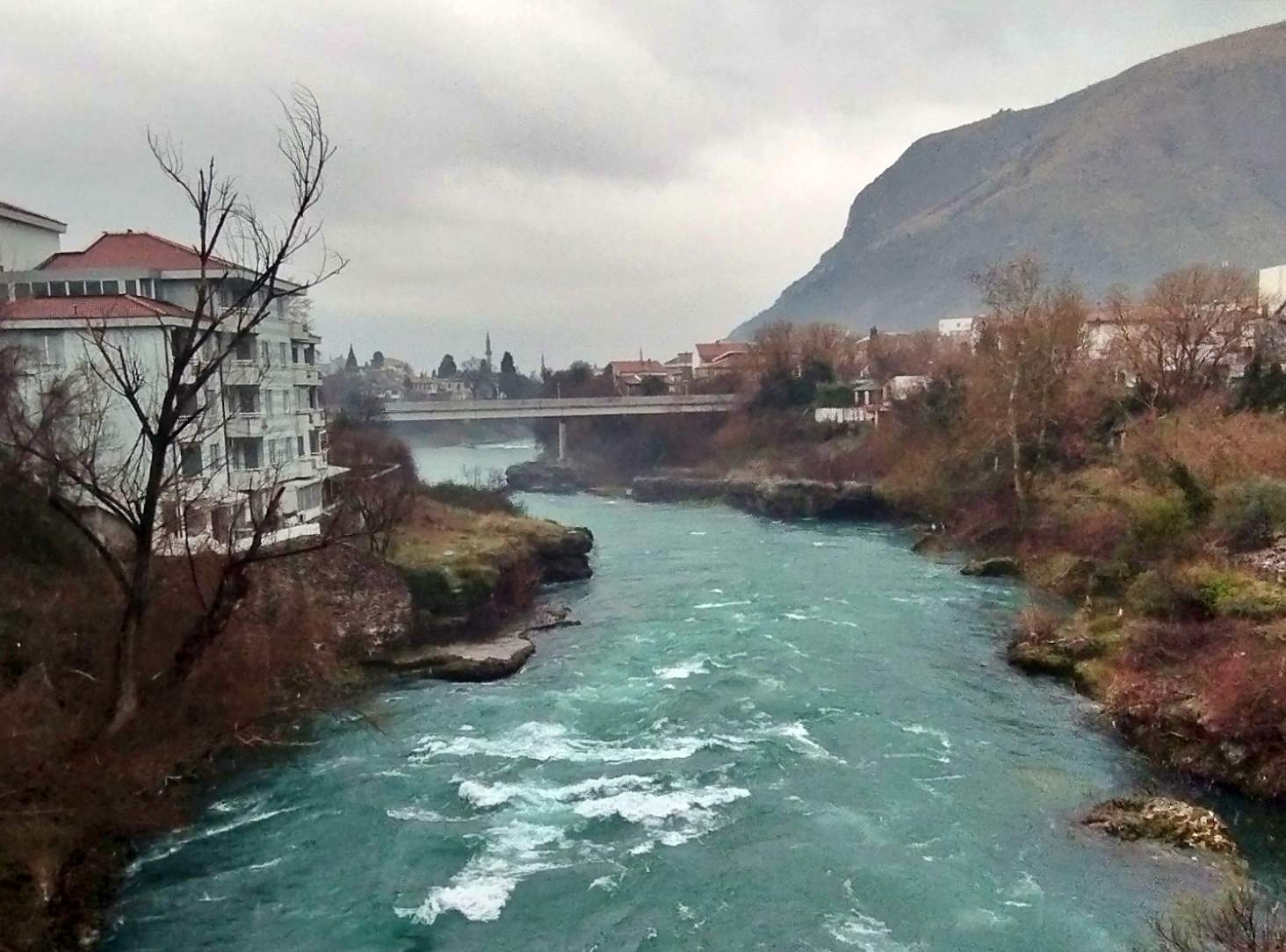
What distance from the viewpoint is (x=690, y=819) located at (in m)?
15.5

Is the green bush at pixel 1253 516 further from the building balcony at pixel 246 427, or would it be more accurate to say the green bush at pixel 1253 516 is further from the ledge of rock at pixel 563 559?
the building balcony at pixel 246 427

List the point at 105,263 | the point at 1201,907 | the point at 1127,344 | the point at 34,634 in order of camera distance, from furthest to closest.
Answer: the point at 1127,344, the point at 105,263, the point at 34,634, the point at 1201,907

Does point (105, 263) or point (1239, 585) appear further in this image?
point (105, 263)

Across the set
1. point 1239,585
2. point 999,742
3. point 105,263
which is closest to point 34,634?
point 105,263

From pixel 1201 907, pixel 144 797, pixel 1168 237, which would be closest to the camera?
pixel 1201 907

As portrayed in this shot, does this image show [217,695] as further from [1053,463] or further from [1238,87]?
[1238,87]

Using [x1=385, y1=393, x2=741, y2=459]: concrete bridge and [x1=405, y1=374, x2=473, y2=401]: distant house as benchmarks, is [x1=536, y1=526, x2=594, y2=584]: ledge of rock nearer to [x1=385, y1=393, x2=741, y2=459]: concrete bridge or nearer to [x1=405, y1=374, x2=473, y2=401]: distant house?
[x1=385, y1=393, x2=741, y2=459]: concrete bridge

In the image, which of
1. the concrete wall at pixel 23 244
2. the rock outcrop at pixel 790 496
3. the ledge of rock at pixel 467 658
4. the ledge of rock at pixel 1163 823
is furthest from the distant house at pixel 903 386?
the ledge of rock at pixel 1163 823

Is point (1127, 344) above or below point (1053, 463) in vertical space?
above

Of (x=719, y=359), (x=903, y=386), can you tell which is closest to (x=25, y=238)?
(x=903, y=386)

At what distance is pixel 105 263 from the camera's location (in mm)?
26641

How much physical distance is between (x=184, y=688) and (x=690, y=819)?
808cm

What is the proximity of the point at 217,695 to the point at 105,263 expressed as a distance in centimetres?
1453

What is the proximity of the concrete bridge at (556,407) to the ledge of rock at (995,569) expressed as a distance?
33.2 meters
